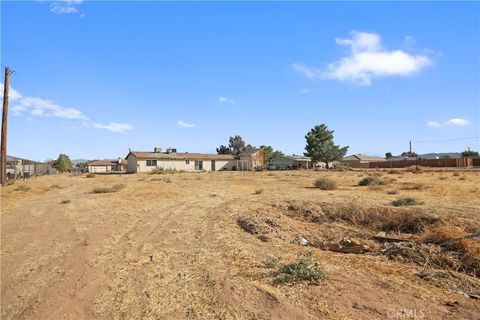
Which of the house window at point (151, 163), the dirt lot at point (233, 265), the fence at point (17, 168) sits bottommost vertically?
the dirt lot at point (233, 265)

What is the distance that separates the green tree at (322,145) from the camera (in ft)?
232

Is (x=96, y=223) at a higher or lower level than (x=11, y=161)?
lower

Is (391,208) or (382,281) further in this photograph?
(391,208)

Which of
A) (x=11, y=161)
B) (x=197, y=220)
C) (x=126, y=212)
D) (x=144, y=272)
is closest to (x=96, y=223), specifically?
(x=126, y=212)

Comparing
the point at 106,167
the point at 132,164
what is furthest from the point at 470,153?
the point at 106,167

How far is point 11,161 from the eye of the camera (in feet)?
103

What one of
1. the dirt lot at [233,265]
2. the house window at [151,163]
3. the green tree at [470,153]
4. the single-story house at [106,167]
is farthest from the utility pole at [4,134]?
the green tree at [470,153]

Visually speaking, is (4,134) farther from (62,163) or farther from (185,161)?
(62,163)

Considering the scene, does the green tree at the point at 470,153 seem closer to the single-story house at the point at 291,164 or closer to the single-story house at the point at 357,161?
the single-story house at the point at 357,161

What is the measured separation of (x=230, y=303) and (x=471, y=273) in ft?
13.8

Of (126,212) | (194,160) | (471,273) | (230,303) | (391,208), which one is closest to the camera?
(230,303)

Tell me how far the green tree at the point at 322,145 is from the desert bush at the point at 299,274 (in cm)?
6663

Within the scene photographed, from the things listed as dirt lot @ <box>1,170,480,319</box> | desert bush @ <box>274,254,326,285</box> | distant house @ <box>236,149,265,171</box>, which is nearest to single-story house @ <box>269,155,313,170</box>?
distant house @ <box>236,149,265,171</box>

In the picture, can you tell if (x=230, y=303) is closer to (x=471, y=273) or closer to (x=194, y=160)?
(x=471, y=273)
